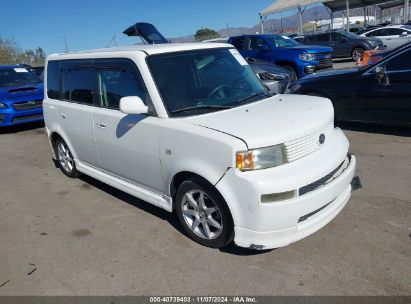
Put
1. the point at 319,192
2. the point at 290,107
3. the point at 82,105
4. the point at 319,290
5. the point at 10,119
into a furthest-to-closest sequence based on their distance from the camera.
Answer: the point at 10,119 → the point at 82,105 → the point at 290,107 → the point at 319,192 → the point at 319,290

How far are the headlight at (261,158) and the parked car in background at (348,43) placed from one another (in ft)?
57.2

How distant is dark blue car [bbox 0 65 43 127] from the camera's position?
950cm

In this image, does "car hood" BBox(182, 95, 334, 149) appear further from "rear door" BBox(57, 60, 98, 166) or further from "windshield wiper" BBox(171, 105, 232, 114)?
"rear door" BBox(57, 60, 98, 166)

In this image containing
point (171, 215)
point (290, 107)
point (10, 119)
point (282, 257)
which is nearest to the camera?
point (282, 257)

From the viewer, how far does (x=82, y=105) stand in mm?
4852

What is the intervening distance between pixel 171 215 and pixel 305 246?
155 centimetres

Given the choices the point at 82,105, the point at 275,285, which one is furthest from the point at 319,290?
the point at 82,105

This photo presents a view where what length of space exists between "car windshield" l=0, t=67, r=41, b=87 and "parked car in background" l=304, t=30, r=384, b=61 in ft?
47.7

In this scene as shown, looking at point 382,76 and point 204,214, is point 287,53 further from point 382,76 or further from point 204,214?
point 204,214

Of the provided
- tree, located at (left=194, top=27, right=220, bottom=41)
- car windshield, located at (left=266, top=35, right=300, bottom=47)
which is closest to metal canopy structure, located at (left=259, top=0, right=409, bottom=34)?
tree, located at (left=194, top=27, right=220, bottom=41)

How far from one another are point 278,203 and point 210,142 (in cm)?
72

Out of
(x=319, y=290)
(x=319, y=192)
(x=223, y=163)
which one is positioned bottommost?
(x=319, y=290)

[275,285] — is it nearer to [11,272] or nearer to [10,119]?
[11,272]

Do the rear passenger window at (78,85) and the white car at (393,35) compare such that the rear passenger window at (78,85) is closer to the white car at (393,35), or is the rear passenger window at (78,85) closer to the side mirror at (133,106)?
the side mirror at (133,106)
